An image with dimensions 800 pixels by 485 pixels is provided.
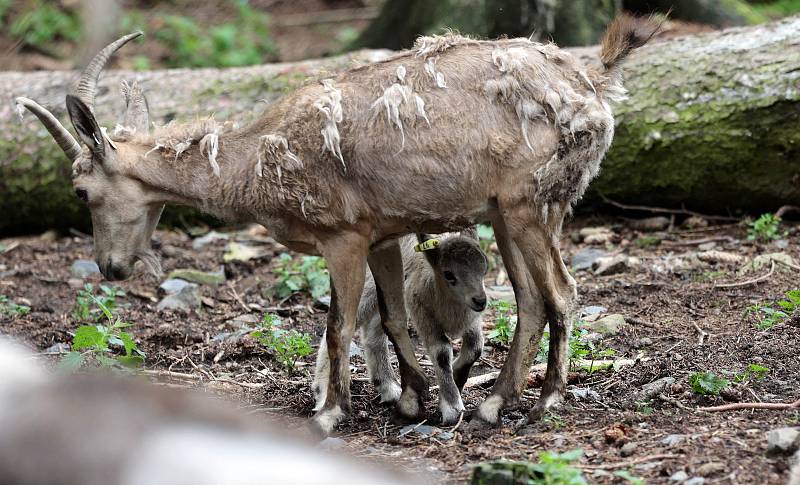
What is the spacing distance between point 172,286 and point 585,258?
12.3ft

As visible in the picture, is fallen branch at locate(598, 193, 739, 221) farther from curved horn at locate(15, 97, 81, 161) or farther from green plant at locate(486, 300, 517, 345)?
curved horn at locate(15, 97, 81, 161)

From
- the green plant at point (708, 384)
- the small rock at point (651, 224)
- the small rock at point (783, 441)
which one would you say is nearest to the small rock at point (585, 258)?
the small rock at point (651, 224)

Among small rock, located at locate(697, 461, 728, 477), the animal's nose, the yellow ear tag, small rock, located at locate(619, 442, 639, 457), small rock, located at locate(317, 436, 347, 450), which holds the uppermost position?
the yellow ear tag

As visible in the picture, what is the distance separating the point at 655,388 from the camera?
614 cm

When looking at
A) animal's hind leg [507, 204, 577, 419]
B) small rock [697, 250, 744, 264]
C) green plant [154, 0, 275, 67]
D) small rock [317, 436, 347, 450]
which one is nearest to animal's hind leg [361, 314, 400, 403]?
small rock [317, 436, 347, 450]

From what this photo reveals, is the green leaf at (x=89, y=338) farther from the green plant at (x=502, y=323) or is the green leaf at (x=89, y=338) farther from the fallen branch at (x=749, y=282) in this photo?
the fallen branch at (x=749, y=282)

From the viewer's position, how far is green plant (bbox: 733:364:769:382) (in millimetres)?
5984

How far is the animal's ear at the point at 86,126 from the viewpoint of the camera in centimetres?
616

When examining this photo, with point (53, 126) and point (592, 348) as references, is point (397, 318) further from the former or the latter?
point (53, 126)

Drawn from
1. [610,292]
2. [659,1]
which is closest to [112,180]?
[610,292]

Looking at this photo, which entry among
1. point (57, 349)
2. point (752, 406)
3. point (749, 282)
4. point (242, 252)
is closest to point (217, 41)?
point (242, 252)

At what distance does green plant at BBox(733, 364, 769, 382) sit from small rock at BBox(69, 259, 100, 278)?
6093 mm

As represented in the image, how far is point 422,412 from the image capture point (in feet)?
21.1

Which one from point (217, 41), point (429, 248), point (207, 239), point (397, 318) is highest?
point (217, 41)
